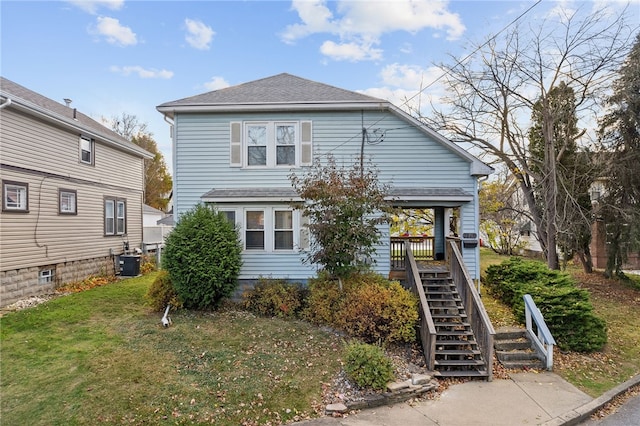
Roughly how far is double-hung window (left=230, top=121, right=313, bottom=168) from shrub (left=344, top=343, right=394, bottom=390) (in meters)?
6.30

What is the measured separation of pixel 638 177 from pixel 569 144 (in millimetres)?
2704

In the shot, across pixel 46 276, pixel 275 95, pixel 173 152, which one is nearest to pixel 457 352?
pixel 275 95

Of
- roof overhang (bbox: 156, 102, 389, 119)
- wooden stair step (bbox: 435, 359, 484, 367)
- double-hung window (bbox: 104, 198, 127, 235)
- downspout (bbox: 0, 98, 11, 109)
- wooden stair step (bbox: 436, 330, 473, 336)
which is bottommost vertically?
wooden stair step (bbox: 435, 359, 484, 367)

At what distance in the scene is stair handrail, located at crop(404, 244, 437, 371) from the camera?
7.14m

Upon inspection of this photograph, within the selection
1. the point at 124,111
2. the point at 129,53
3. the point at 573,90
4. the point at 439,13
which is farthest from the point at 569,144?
the point at 124,111

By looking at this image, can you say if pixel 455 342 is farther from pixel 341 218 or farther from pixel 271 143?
pixel 271 143

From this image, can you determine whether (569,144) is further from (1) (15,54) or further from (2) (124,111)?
(2) (124,111)

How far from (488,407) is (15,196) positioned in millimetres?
14195

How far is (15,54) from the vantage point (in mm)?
12953

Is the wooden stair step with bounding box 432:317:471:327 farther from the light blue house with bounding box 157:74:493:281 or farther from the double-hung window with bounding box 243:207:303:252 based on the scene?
the double-hung window with bounding box 243:207:303:252

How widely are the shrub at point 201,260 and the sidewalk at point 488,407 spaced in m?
5.01

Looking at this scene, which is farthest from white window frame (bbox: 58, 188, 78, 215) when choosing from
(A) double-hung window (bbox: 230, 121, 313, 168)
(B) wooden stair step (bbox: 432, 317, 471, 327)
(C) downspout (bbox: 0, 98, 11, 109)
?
(B) wooden stair step (bbox: 432, 317, 471, 327)

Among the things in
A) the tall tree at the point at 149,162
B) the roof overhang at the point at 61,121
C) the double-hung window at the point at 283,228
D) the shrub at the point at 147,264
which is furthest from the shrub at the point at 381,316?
the tall tree at the point at 149,162

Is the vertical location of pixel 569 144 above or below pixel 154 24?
below
